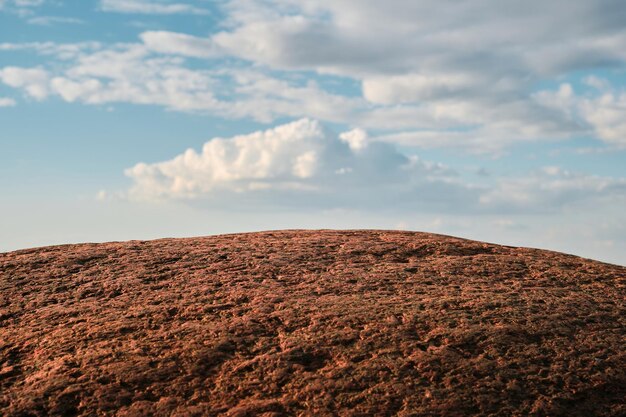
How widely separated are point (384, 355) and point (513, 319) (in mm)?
2241

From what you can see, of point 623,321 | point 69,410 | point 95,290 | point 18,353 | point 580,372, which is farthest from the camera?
point 95,290

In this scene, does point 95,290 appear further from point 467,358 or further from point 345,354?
point 467,358

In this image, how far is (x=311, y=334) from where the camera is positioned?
9.27 m

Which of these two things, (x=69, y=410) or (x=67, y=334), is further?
(x=67, y=334)

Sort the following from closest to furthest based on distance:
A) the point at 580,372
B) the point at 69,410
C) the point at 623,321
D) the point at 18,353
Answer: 1. the point at 69,410
2. the point at 580,372
3. the point at 18,353
4. the point at 623,321

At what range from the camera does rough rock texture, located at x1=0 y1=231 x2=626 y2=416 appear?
8.28 meters

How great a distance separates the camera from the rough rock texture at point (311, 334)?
27.2ft

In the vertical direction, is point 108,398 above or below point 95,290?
below

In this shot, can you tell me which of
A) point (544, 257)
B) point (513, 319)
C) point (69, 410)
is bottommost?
point (69, 410)

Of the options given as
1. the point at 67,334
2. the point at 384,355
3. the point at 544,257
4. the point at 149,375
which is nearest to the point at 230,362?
the point at 149,375

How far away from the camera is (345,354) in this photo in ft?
28.9

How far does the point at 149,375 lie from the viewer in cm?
866

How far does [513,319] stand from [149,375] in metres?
5.01

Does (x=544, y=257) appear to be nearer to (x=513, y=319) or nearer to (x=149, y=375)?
(x=513, y=319)
